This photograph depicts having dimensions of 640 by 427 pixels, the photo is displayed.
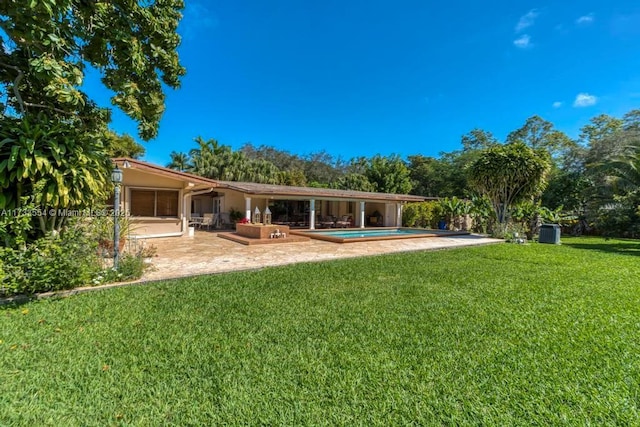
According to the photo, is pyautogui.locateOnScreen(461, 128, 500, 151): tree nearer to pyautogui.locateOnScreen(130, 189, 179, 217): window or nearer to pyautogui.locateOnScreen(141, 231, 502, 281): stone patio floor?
pyautogui.locateOnScreen(141, 231, 502, 281): stone patio floor

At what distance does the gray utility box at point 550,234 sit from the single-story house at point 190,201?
9.86m

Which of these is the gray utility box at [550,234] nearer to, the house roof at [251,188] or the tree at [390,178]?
the house roof at [251,188]

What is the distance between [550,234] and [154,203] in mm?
21259

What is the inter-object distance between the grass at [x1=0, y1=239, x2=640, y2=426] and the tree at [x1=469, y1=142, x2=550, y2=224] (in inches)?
496

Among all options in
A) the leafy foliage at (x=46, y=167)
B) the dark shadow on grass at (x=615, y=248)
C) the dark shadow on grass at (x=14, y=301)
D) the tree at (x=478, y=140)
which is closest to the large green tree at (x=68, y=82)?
the leafy foliage at (x=46, y=167)

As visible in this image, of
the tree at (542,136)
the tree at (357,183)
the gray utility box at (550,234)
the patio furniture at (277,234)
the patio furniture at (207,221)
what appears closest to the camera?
the patio furniture at (277,234)

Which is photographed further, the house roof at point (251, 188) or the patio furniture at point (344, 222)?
the patio furniture at point (344, 222)

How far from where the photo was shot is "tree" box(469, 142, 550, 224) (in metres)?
16.7

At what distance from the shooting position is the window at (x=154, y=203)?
45.5 feet

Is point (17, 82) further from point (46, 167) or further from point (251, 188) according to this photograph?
point (251, 188)

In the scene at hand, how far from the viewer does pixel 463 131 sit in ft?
154

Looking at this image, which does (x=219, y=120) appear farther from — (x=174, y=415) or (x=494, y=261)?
(x=174, y=415)

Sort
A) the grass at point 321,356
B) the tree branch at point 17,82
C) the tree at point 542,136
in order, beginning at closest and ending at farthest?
the grass at point 321,356 < the tree branch at point 17,82 < the tree at point 542,136

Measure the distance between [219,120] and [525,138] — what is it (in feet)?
139
